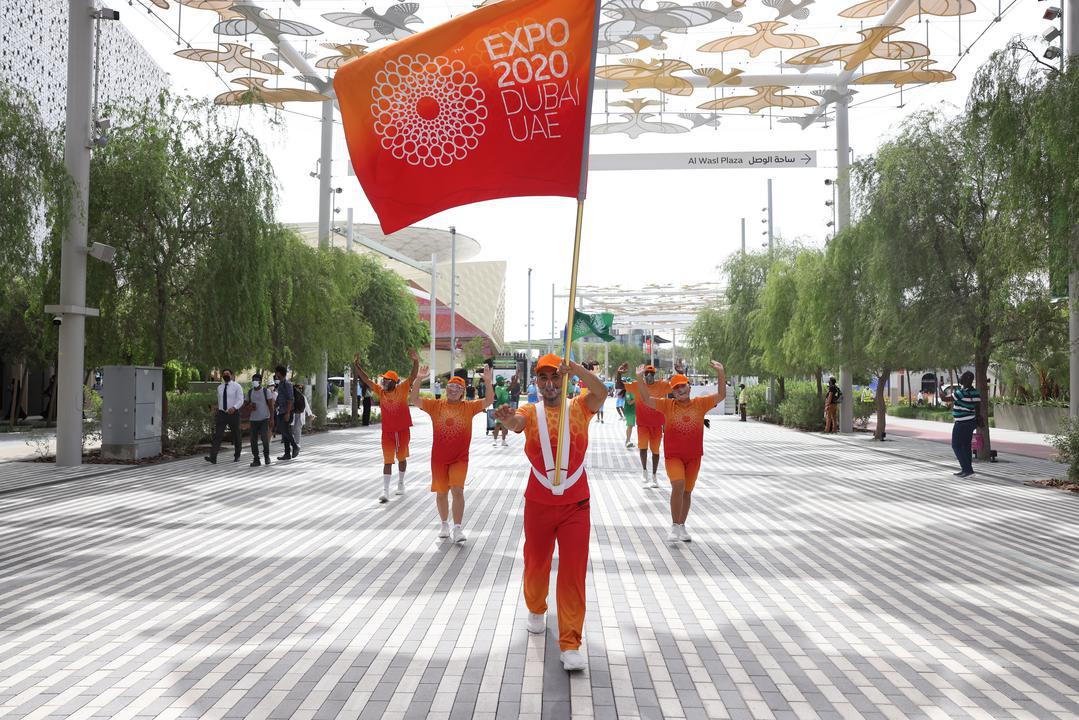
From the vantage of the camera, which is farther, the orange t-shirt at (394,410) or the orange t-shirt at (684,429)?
the orange t-shirt at (394,410)

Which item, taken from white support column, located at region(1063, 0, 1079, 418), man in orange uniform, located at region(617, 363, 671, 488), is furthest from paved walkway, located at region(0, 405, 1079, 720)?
white support column, located at region(1063, 0, 1079, 418)

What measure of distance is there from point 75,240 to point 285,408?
4.82m

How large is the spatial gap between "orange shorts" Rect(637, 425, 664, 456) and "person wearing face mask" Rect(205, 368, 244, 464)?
7.40 m

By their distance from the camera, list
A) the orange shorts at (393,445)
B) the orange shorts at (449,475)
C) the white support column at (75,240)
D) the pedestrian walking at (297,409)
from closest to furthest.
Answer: the orange shorts at (449,475)
the orange shorts at (393,445)
the white support column at (75,240)
the pedestrian walking at (297,409)

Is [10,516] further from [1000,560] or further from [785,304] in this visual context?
[785,304]

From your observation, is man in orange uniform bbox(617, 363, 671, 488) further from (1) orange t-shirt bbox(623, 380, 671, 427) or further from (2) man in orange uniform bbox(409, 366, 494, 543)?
(2) man in orange uniform bbox(409, 366, 494, 543)

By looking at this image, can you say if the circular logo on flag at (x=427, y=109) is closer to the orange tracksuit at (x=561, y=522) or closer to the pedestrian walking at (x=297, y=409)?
the orange tracksuit at (x=561, y=522)

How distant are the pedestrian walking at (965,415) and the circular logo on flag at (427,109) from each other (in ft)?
38.6

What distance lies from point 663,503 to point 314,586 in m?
6.20

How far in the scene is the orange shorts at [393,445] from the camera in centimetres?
1257

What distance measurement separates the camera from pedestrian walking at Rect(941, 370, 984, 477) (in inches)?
623

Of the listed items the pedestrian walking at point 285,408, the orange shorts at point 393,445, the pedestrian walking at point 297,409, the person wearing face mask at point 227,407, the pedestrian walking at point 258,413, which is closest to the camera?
the orange shorts at point 393,445

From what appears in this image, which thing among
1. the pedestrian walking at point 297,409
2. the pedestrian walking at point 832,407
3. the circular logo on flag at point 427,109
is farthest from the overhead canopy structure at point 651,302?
the circular logo on flag at point 427,109

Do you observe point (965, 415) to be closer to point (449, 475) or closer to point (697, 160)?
point (449, 475)
